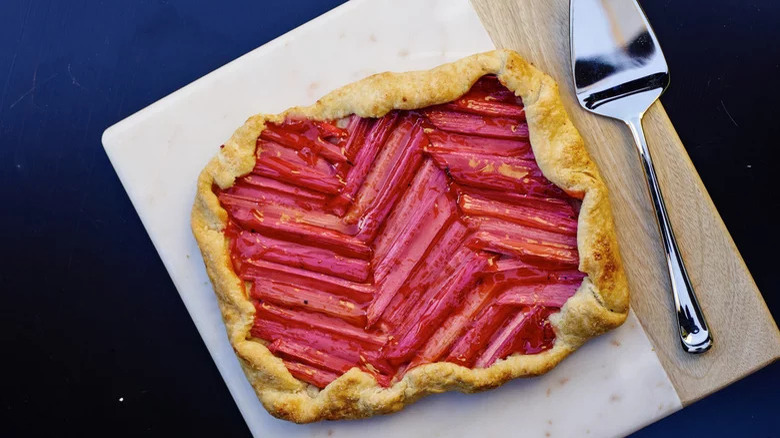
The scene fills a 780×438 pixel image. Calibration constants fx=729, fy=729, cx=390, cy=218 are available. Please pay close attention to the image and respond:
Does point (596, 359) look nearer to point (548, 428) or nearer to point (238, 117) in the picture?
point (548, 428)

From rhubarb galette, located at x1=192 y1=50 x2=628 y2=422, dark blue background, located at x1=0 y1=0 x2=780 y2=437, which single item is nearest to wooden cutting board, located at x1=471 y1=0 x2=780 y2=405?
rhubarb galette, located at x1=192 y1=50 x2=628 y2=422

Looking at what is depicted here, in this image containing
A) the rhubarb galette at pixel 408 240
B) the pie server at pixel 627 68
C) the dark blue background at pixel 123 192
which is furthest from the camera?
the dark blue background at pixel 123 192

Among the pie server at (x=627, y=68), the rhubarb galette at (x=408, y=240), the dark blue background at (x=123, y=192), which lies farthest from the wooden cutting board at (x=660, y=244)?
the dark blue background at (x=123, y=192)

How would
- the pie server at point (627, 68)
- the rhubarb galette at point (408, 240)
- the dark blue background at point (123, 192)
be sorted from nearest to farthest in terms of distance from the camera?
the rhubarb galette at point (408, 240), the pie server at point (627, 68), the dark blue background at point (123, 192)

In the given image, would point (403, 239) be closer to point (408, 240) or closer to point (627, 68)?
point (408, 240)

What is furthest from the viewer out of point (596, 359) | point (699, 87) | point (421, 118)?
point (699, 87)

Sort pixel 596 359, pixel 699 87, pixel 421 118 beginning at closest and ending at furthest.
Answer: pixel 421 118
pixel 596 359
pixel 699 87

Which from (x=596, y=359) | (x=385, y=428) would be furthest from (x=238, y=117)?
(x=596, y=359)

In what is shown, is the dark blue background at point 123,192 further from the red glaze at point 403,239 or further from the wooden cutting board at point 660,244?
the red glaze at point 403,239
